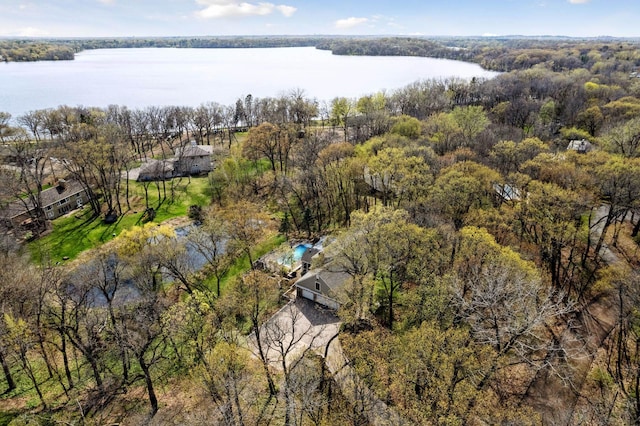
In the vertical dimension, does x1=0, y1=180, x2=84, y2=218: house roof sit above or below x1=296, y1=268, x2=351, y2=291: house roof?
above

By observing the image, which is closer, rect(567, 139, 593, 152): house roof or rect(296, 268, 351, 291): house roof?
rect(296, 268, 351, 291): house roof

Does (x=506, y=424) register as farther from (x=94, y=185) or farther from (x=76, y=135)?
(x=76, y=135)

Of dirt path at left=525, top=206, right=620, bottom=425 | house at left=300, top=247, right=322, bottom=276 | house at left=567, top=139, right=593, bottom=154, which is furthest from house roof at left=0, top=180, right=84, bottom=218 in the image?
house at left=567, top=139, right=593, bottom=154

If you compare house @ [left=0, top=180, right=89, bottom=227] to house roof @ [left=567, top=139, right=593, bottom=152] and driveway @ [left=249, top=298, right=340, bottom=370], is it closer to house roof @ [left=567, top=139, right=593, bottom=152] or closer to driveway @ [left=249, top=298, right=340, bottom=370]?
driveway @ [left=249, top=298, right=340, bottom=370]

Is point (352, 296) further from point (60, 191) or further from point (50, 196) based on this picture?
point (60, 191)

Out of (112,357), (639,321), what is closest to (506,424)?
(639,321)

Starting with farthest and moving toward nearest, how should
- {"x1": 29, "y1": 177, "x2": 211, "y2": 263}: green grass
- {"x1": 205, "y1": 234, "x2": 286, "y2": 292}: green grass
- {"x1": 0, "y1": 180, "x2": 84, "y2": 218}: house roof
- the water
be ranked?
{"x1": 0, "y1": 180, "x2": 84, "y2": 218}: house roof < {"x1": 29, "y1": 177, "x2": 211, "y2": 263}: green grass < the water < {"x1": 205, "y1": 234, "x2": 286, "y2": 292}: green grass
